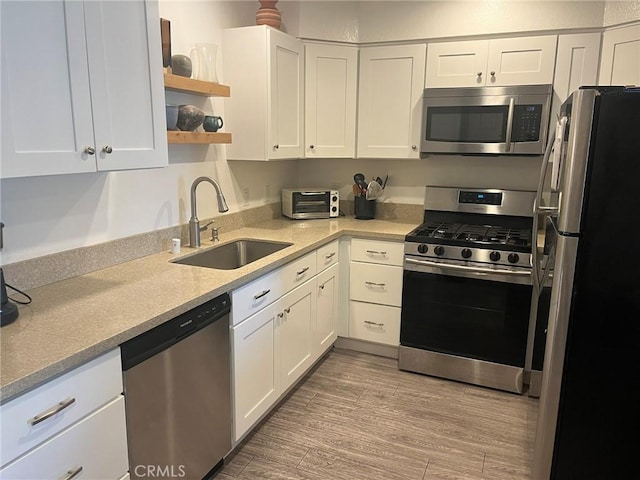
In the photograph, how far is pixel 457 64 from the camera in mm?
3076

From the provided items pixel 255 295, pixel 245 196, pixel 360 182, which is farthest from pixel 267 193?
pixel 255 295

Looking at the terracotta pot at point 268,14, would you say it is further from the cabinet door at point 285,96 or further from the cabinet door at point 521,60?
the cabinet door at point 521,60

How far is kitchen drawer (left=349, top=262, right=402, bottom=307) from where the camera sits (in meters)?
3.19

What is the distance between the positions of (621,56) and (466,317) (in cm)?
173

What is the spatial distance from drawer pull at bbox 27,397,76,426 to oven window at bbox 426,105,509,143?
8.47 ft

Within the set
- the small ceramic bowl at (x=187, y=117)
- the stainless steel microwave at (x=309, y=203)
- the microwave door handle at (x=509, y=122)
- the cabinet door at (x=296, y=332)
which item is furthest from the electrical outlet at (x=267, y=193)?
the microwave door handle at (x=509, y=122)

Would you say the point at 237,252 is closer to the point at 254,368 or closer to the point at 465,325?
the point at 254,368

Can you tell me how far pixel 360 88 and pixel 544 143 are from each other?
1269 mm

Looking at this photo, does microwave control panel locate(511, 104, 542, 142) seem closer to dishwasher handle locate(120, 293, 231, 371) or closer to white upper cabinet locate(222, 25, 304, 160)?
white upper cabinet locate(222, 25, 304, 160)

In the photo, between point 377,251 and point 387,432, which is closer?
point 387,432

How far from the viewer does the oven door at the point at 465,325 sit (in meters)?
2.85

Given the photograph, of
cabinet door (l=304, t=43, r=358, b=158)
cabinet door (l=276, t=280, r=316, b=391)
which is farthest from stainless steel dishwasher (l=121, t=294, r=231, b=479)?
cabinet door (l=304, t=43, r=358, b=158)

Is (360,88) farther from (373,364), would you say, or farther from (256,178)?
(373,364)

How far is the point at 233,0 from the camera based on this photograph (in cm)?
299
